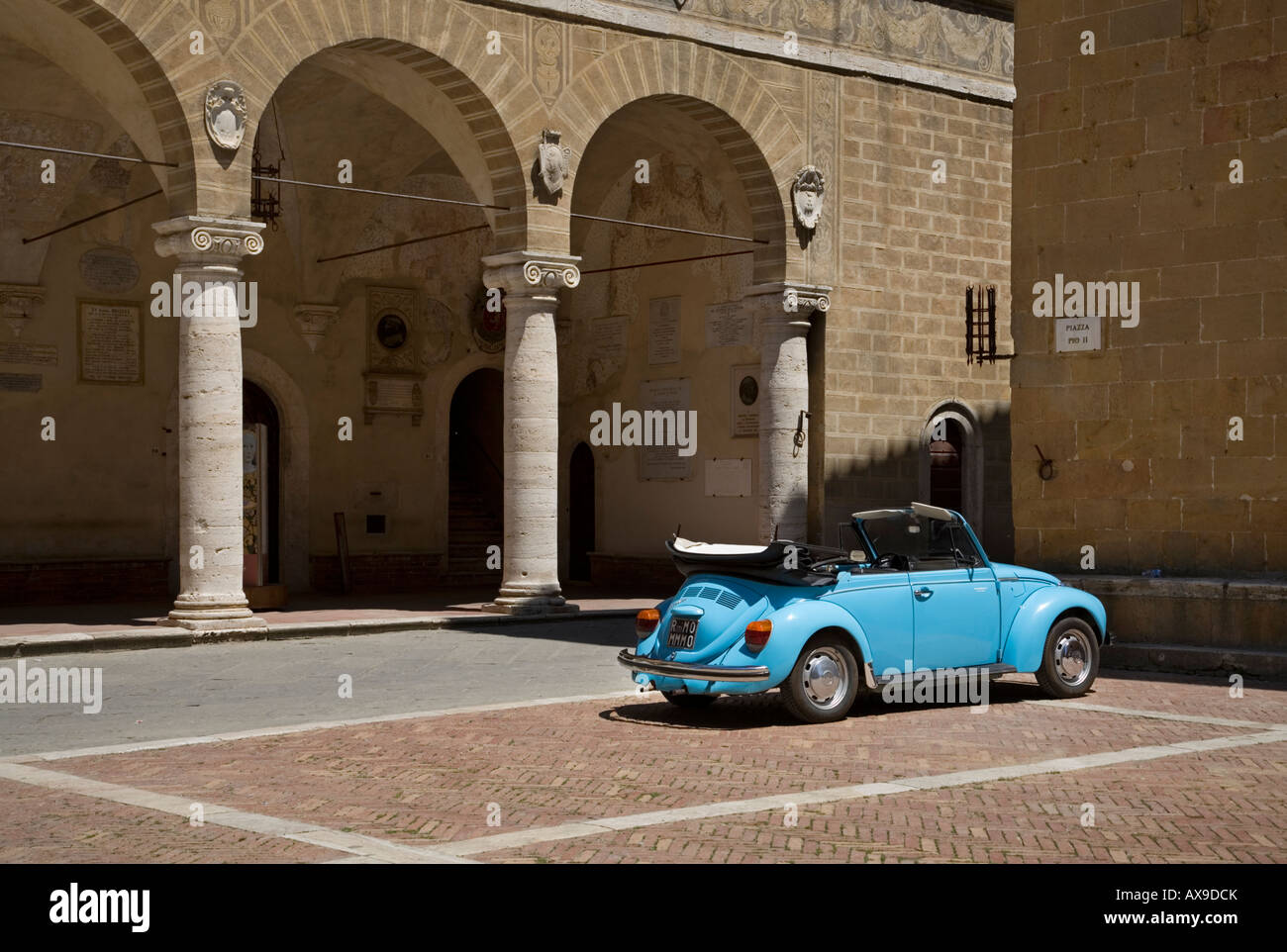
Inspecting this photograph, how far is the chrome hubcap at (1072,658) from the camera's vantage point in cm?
1182

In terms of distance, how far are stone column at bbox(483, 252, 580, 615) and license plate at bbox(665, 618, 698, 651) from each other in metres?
7.77

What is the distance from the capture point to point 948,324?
22.9 metres

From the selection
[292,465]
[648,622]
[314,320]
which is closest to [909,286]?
[314,320]

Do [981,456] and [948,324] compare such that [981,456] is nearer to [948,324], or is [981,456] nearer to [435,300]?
[948,324]

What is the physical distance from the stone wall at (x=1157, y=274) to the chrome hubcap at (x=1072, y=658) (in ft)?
7.95

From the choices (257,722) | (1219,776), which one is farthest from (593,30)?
(1219,776)

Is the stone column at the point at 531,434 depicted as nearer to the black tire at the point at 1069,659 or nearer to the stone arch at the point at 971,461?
the stone arch at the point at 971,461

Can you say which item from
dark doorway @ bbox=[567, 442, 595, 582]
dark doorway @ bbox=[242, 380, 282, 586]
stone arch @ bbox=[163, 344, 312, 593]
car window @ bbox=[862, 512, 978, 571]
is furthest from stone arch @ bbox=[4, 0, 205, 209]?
dark doorway @ bbox=[567, 442, 595, 582]

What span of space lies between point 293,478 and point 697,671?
13.4 meters

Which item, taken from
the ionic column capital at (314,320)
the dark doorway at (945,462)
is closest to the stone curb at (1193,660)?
the dark doorway at (945,462)

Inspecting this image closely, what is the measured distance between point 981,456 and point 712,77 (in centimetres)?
680

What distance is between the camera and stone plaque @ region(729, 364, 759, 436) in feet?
72.6

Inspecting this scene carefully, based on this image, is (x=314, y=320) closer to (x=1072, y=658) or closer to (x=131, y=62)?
(x=131, y=62)

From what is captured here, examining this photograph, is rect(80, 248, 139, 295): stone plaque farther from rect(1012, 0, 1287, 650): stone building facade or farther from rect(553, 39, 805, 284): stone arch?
rect(1012, 0, 1287, 650): stone building facade
